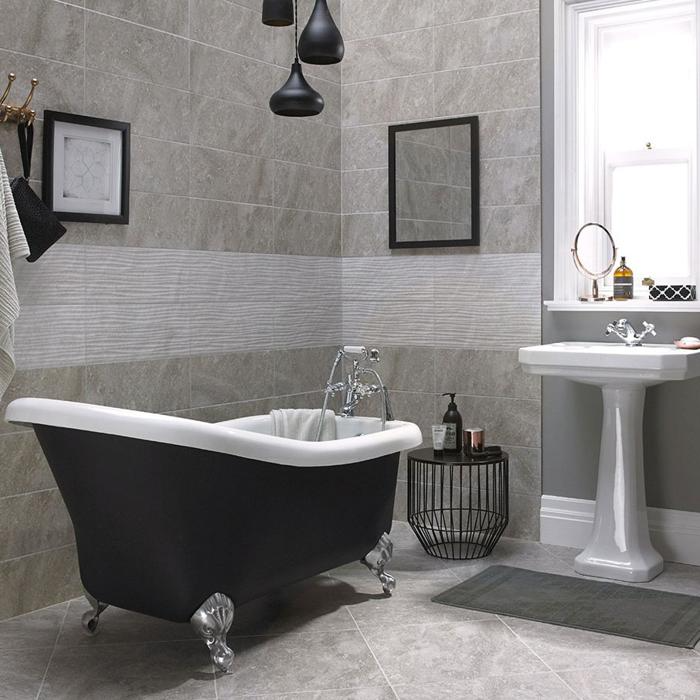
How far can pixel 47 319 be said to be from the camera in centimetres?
346

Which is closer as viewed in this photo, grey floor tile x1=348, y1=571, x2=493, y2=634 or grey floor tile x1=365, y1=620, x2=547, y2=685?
grey floor tile x1=365, y1=620, x2=547, y2=685

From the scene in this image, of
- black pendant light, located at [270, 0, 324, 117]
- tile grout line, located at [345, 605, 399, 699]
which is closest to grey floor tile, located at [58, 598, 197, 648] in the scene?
tile grout line, located at [345, 605, 399, 699]

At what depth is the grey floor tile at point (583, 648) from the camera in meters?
2.99

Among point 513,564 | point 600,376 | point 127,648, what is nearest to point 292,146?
point 600,376

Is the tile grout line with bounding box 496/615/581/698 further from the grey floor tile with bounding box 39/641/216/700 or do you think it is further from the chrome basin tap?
the chrome basin tap

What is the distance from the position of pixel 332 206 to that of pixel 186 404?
4.75ft

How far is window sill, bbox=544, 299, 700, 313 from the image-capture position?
3988 millimetres

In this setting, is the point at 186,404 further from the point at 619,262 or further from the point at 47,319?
the point at 619,262

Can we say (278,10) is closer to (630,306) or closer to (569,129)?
(569,129)

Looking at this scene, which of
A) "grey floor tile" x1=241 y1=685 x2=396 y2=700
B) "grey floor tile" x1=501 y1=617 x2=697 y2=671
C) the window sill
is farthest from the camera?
the window sill

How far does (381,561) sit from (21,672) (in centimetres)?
133

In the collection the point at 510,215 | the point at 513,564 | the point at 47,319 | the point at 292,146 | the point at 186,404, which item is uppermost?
the point at 292,146

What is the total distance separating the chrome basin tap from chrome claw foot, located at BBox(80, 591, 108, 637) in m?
2.29

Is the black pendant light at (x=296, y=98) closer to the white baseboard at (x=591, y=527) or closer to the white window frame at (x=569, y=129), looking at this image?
the white window frame at (x=569, y=129)
